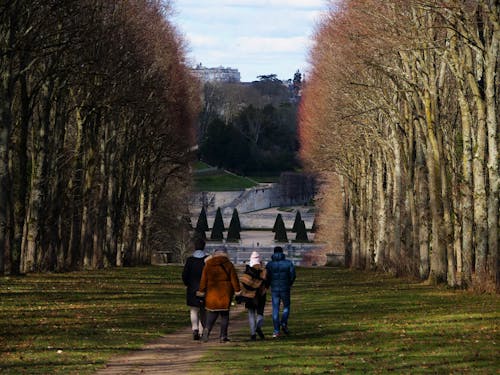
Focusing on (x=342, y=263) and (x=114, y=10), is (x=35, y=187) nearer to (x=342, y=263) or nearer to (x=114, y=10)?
(x=114, y=10)

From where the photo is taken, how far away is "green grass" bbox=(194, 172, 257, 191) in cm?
16775

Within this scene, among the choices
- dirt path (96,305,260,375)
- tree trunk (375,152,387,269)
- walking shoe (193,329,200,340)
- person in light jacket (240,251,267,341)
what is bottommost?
dirt path (96,305,260,375)

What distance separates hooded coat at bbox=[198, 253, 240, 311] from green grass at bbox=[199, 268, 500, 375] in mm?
826

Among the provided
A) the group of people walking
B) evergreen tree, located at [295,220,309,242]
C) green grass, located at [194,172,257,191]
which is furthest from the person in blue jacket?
green grass, located at [194,172,257,191]

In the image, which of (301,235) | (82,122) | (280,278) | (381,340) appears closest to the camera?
(381,340)

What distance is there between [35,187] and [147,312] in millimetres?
13548

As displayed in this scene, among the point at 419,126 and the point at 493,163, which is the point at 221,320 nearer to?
the point at 493,163

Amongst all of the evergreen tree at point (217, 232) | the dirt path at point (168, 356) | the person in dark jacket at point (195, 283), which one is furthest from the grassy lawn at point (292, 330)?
the evergreen tree at point (217, 232)

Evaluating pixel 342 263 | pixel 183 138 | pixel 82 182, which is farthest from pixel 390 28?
pixel 342 263

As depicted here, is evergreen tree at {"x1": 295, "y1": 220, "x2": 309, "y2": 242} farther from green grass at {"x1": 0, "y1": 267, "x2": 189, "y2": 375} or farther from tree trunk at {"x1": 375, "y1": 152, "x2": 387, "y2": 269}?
green grass at {"x1": 0, "y1": 267, "x2": 189, "y2": 375}

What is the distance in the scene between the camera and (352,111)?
56.9 m

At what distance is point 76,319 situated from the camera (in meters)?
25.8

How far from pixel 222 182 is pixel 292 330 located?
146 m

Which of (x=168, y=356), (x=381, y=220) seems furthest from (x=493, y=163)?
(x=381, y=220)
